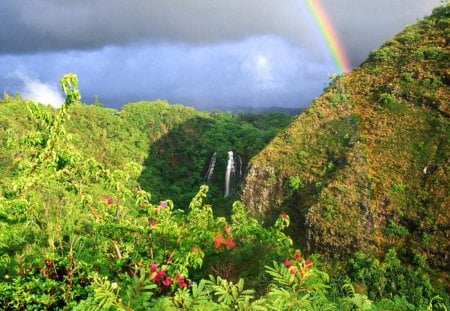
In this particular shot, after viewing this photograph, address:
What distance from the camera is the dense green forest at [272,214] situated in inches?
224

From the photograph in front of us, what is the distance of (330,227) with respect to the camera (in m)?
40.4

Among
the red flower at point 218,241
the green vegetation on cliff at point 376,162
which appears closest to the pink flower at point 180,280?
the red flower at point 218,241

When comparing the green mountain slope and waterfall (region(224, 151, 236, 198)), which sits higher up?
the green mountain slope

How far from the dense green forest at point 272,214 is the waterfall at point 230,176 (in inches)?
90.3

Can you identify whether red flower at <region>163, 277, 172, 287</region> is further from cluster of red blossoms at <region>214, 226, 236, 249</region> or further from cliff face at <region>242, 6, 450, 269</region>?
cliff face at <region>242, 6, 450, 269</region>

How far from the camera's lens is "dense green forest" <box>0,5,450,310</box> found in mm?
5688

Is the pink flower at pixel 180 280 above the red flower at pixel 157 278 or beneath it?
beneath

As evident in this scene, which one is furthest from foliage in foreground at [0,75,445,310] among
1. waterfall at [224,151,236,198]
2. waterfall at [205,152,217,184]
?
waterfall at [205,152,217,184]

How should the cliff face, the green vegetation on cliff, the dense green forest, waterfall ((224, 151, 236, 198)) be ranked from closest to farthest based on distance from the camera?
the dense green forest < the green vegetation on cliff < the cliff face < waterfall ((224, 151, 236, 198))

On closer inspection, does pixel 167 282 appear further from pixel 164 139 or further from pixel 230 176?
pixel 164 139

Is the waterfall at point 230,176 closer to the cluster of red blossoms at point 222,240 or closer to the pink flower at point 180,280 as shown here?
the cluster of red blossoms at point 222,240

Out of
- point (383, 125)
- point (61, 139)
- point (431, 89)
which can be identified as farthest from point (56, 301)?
point (431, 89)

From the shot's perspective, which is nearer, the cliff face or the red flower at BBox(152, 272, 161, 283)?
the red flower at BBox(152, 272, 161, 283)

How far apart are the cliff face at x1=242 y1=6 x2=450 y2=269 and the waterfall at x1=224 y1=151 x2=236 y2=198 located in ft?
91.1
